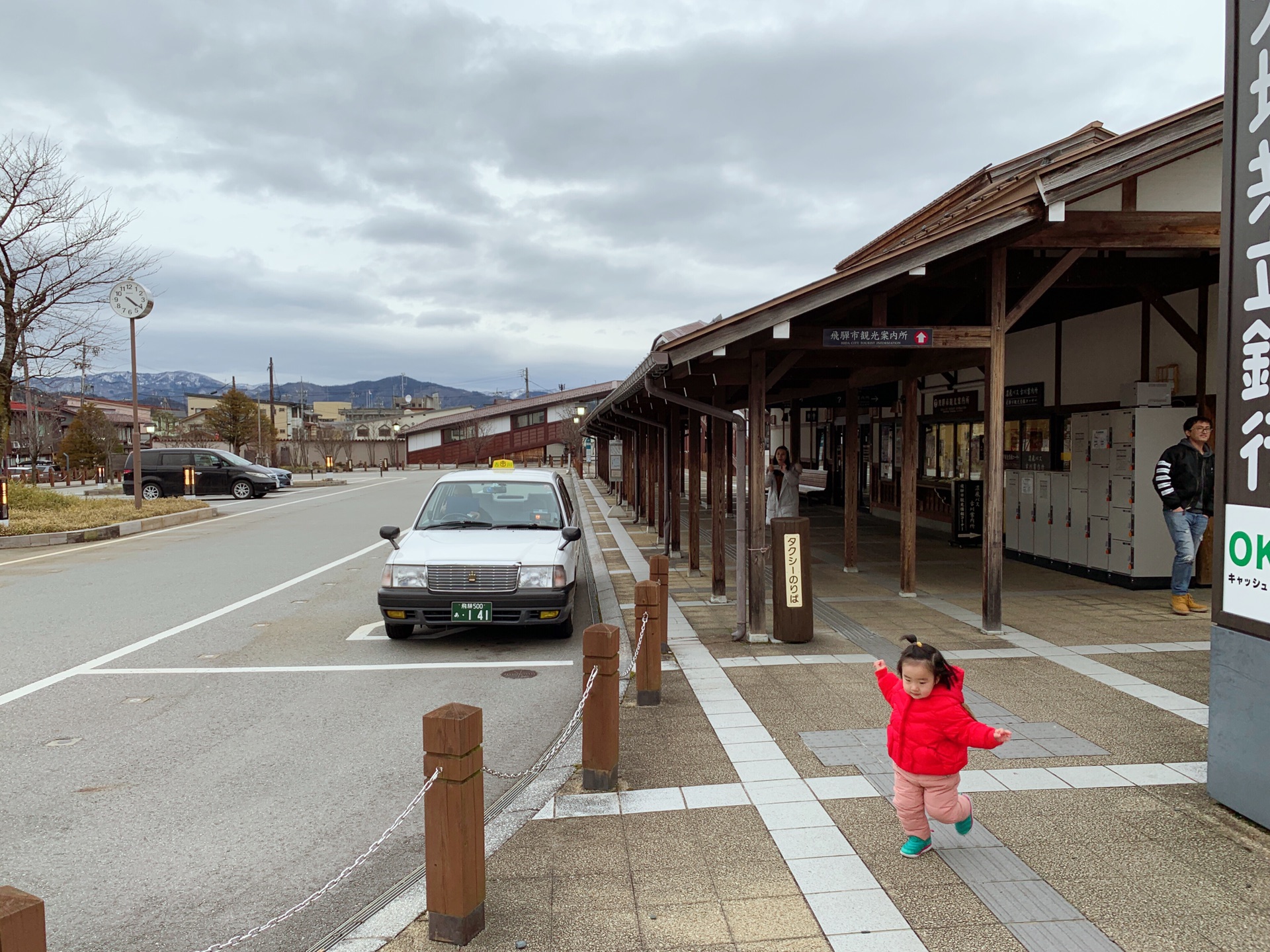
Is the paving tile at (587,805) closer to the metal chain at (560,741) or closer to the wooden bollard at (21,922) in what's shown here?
the metal chain at (560,741)

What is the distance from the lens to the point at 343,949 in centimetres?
317

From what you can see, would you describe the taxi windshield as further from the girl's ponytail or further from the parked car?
the girl's ponytail

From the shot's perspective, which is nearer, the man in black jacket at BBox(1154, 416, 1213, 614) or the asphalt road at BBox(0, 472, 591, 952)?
the asphalt road at BBox(0, 472, 591, 952)

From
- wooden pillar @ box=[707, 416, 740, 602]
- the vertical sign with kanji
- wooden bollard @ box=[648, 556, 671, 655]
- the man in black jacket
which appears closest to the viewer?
the vertical sign with kanji

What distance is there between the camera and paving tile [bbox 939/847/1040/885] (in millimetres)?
3623

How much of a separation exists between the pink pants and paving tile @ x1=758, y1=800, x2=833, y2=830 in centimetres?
48

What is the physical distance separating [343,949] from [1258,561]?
13.8 ft

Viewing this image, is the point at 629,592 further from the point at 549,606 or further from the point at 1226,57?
the point at 1226,57

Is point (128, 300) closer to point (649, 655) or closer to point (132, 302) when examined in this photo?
point (132, 302)

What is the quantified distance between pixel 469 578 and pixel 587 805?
357 centimetres

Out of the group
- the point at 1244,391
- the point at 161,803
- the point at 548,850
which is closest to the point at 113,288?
the point at 161,803

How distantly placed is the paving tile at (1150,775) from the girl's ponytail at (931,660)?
183 centimetres

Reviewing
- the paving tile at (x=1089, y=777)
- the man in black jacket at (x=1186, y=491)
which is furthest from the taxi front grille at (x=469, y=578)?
the man in black jacket at (x=1186, y=491)

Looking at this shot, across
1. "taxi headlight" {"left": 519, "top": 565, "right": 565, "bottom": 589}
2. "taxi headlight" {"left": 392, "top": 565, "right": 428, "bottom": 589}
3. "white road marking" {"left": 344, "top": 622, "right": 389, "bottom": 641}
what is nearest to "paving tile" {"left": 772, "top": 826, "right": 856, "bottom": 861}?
"taxi headlight" {"left": 519, "top": 565, "right": 565, "bottom": 589}
